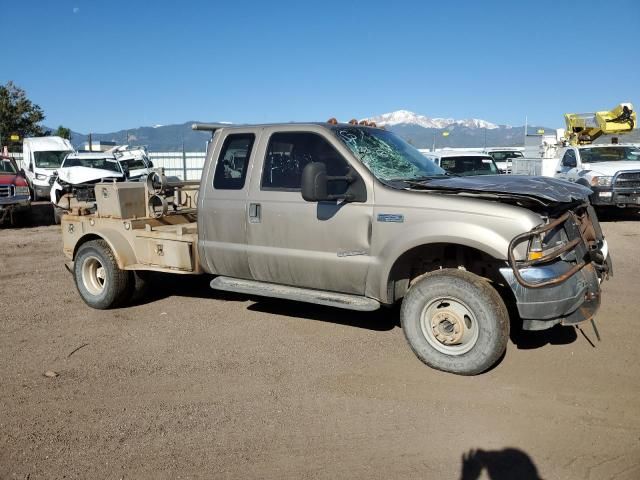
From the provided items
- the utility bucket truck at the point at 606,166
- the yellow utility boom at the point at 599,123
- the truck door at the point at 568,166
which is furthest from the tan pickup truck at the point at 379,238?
the yellow utility boom at the point at 599,123

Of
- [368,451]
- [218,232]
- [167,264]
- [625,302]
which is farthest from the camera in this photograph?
[625,302]

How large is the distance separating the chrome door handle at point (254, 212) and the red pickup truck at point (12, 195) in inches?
438

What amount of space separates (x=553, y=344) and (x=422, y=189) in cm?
189

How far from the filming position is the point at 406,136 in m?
8.52

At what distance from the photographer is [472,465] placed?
3.32 metres

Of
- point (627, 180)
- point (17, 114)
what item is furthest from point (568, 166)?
point (17, 114)

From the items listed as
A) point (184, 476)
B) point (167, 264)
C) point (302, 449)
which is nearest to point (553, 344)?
point (302, 449)

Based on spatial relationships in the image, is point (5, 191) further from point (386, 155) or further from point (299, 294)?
point (386, 155)

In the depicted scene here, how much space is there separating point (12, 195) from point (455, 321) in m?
13.2

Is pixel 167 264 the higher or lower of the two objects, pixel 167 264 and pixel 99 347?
the higher

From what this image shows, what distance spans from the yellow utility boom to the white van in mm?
19872

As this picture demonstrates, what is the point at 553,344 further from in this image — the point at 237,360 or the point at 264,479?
the point at 264,479

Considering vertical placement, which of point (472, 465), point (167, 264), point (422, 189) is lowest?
point (472, 465)

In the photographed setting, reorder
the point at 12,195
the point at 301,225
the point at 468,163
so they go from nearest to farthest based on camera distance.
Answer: the point at 301,225 < the point at 468,163 < the point at 12,195
